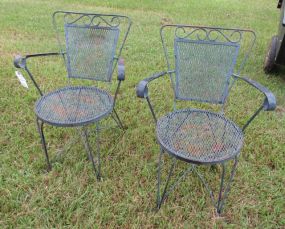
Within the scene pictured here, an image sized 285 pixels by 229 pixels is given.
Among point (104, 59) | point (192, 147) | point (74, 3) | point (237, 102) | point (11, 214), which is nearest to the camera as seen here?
point (192, 147)

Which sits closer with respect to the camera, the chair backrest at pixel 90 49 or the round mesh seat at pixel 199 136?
the round mesh seat at pixel 199 136

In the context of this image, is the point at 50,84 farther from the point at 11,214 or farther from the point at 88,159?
the point at 11,214

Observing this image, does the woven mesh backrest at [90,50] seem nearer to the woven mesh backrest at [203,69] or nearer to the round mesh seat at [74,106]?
the round mesh seat at [74,106]

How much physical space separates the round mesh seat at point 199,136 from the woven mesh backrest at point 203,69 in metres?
0.17

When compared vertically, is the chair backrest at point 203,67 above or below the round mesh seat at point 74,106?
above

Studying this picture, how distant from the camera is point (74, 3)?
6.32 meters

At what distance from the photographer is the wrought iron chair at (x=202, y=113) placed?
157 cm

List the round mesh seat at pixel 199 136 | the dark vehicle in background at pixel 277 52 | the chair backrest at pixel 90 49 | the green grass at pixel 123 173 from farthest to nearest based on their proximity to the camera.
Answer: the dark vehicle in background at pixel 277 52, the chair backrest at pixel 90 49, the green grass at pixel 123 173, the round mesh seat at pixel 199 136

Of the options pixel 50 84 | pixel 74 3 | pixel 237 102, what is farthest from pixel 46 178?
pixel 74 3

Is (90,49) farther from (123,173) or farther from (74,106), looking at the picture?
(123,173)

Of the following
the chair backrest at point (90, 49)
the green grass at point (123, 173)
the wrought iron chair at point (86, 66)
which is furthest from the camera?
the chair backrest at point (90, 49)

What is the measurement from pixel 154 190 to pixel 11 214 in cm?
91

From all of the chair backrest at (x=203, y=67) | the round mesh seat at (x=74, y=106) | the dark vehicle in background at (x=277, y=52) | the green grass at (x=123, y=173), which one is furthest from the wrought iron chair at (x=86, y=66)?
the dark vehicle in background at (x=277, y=52)

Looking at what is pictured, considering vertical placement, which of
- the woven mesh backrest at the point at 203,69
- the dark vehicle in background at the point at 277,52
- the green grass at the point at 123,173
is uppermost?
the woven mesh backrest at the point at 203,69
